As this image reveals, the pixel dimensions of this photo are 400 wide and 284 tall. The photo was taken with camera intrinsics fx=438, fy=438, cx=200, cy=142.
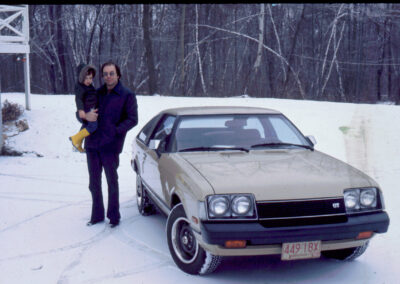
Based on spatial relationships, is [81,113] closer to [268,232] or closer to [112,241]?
[112,241]

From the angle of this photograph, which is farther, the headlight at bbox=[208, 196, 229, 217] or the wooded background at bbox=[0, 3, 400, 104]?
the wooded background at bbox=[0, 3, 400, 104]

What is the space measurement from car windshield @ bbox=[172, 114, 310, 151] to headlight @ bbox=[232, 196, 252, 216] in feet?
3.82

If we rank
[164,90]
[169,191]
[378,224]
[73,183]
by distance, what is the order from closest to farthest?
1. [378,224]
2. [169,191]
3. [73,183]
4. [164,90]

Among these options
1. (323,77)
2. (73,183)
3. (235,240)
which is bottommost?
(73,183)

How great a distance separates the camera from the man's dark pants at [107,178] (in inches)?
204

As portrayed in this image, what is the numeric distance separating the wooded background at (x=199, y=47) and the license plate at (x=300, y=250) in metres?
8.86

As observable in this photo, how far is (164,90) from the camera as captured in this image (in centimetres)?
1798

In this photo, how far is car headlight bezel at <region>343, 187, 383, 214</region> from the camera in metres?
3.59

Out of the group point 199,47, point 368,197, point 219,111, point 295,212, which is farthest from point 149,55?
point 295,212

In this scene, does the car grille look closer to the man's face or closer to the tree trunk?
the man's face

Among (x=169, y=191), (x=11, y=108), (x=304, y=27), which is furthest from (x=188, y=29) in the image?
(x=169, y=191)

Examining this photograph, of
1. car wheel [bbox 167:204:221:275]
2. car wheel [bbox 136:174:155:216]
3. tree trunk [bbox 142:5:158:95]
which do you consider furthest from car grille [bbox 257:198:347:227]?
tree trunk [bbox 142:5:158:95]

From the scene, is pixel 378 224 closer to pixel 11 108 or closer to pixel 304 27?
pixel 11 108

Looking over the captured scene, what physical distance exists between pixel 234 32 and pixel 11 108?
8.53m
